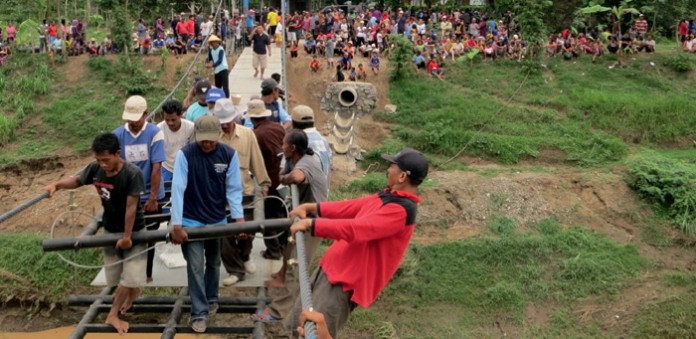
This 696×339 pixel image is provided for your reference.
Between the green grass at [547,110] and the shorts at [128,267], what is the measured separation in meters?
11.0

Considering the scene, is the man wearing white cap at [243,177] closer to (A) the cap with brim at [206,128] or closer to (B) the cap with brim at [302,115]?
(B) the cap with brim at [302,115]

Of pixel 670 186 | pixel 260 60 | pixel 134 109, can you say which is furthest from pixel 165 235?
pixel 670 186

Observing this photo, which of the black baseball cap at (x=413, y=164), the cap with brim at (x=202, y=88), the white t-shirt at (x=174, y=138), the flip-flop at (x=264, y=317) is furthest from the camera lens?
the cap with brim at (x=202, y=88)

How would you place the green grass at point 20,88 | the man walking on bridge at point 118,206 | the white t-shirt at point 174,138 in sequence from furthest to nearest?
1. the green grass at point 20,88
2. the white t-shirt at point 174,138
3. the man walking on bridge at point 118,206

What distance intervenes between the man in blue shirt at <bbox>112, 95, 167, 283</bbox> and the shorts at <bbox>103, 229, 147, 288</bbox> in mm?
680

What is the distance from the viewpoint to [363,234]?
11.4ft

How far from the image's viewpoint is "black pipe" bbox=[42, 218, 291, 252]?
13.3ft

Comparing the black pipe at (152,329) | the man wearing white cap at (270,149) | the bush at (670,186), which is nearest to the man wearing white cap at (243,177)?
the man wearing white cap at (270,149)

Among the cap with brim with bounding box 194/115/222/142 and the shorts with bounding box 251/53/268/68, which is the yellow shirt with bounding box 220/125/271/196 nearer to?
the cap with brim with bounding box 194/115/222/142

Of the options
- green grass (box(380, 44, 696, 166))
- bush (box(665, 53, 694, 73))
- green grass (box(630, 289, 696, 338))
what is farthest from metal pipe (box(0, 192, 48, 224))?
bush (box(665, 53, 694, 73))

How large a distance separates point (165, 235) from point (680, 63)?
693 inches

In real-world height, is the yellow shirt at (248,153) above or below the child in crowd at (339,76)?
above

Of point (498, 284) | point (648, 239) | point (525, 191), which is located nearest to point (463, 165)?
point (525, 191)

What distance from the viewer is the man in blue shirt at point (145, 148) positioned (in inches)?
205
